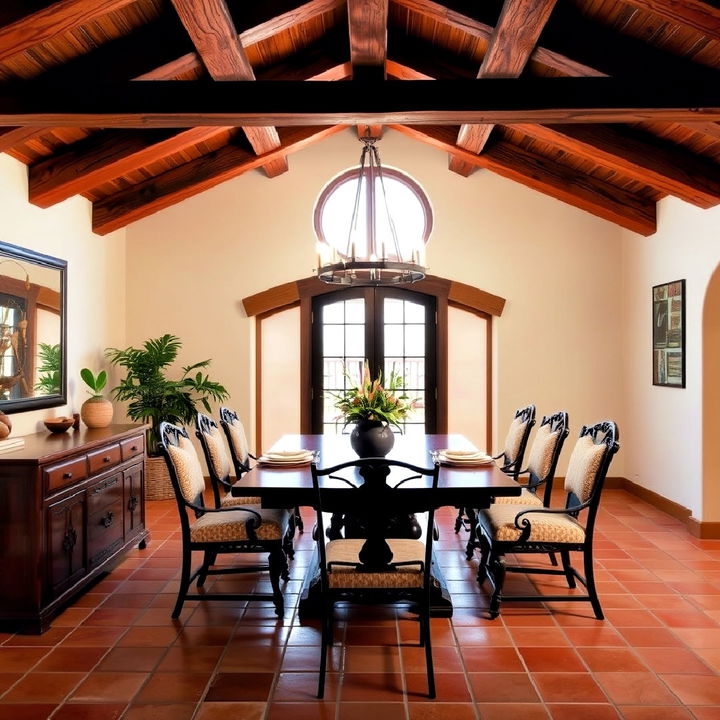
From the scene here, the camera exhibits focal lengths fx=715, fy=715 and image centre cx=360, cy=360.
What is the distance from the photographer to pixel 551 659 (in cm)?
324

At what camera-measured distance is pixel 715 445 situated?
5.43 metres

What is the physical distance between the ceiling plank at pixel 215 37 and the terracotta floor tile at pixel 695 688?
12.3 ft

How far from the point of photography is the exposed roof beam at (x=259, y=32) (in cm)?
414

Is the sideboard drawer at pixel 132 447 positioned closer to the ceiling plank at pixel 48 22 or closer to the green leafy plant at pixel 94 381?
the green leafy plant at pixel 94 381

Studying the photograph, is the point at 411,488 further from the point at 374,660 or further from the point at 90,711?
the point at 90,711

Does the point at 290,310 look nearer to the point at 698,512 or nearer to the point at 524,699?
the point at 698,512

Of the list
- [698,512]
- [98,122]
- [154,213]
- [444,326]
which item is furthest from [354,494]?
[154,213]

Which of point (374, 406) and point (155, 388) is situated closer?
point (374, 406)

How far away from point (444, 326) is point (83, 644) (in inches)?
186

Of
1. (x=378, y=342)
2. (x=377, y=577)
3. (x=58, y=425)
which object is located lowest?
(x=377, y=577)

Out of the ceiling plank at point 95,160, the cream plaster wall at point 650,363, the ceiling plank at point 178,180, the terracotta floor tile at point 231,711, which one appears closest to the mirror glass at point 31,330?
the ceiling plank at point 95,160

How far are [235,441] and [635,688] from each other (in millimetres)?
2862

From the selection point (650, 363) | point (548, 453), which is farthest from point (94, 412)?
point (650, 363)

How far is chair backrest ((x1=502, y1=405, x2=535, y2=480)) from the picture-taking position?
4.82m
